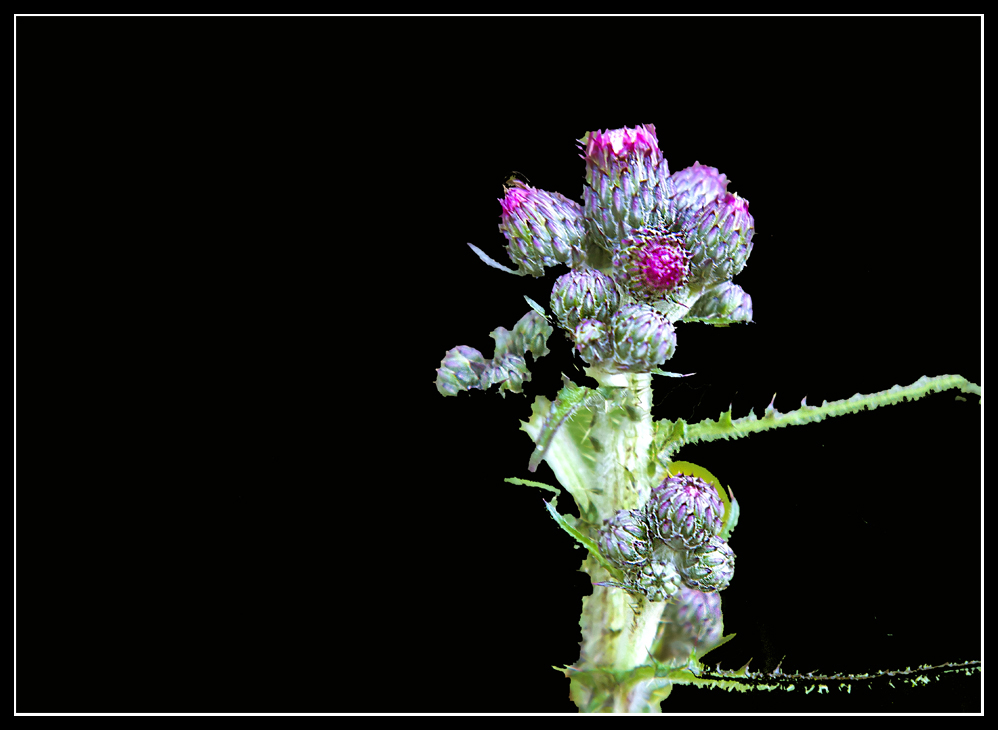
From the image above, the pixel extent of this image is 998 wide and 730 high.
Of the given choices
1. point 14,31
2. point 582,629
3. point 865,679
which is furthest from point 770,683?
point 14,31

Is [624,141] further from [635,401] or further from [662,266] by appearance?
[635,401]

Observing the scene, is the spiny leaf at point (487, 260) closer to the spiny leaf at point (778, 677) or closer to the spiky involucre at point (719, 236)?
the spiky involucre at point (719, 236)

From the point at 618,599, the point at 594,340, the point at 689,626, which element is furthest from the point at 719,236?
the point at 689,626

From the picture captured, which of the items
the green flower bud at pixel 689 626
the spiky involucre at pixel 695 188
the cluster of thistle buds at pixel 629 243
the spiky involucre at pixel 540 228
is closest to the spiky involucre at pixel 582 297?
the cluster of thistle buds at pixel 629 243

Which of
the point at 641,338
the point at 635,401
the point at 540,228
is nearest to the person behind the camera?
the point at 641,338

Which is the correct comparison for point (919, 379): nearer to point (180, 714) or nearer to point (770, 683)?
point (770, 683)
